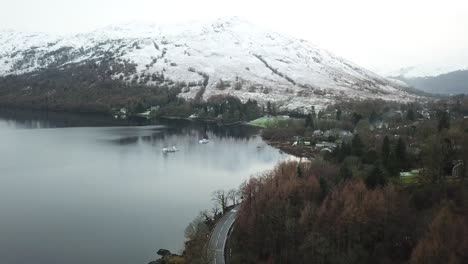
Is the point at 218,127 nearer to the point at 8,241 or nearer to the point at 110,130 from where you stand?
the point at 110,130

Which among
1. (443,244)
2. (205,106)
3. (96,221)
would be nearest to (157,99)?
(205,106)

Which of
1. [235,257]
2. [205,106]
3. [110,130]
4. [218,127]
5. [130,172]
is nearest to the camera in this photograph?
[235,257]

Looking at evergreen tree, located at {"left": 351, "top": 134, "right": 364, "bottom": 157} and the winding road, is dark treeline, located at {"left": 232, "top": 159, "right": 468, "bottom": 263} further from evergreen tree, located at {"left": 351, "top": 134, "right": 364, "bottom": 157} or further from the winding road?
evergreen tree, located at {"left": 351, "top": 134, "right": 364, "bottom": 157}

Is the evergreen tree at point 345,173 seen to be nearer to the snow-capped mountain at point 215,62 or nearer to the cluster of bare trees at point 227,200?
the cluster of bare trees at point 227,200

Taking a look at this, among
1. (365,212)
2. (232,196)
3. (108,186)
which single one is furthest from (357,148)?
(108,186)

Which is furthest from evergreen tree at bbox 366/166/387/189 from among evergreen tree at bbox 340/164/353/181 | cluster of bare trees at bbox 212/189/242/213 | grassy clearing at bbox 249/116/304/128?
grassy clearing at bbox 249/116/304/128

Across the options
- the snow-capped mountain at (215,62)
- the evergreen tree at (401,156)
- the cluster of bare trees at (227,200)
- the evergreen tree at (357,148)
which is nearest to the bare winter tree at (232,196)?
the cluster of bare trees at (227,200)

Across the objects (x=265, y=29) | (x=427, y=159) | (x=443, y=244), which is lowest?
(x=443, y=244)
